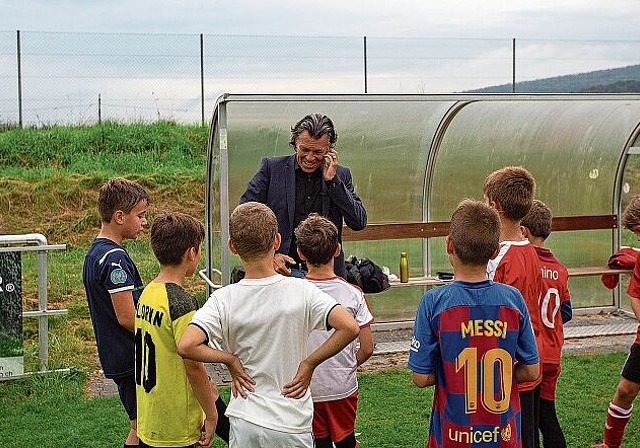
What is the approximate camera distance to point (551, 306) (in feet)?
14.3

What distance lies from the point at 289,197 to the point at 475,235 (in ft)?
6.57

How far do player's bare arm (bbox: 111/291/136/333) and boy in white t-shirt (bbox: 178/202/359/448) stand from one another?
906mm

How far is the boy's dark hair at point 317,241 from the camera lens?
13.0 ft

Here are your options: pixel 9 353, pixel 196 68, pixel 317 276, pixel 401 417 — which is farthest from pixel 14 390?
pixel 196 68

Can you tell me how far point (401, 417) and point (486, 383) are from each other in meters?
3.09

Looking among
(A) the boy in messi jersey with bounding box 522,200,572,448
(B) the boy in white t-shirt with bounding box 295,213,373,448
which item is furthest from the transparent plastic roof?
(B) the boy in white t-shirt with bounding box 295,213,373,448

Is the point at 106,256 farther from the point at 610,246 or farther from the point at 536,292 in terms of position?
the point at 610,246

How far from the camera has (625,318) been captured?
31.8 feet

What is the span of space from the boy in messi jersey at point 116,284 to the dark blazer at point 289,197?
106cm

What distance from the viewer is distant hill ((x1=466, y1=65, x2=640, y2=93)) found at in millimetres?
19688

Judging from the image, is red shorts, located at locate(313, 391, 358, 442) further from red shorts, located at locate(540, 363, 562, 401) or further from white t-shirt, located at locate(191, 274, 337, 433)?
red shorts, located at locate(540, 363, 562, 401)

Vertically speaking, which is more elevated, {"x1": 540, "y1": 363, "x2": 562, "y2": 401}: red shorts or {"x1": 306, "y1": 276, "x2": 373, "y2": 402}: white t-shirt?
{"x1": 306, "y1": 276, "x2": 373, "y2": 402}: white t-shirt

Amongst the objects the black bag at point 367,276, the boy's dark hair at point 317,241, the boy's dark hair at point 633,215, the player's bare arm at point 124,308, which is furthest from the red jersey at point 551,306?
the black bag at point 367,276

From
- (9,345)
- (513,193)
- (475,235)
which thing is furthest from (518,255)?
(9,345)
